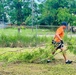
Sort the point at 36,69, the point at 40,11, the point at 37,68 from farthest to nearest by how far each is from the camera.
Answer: the point at 40,11 < the point at 37,68 < the point at 36,69

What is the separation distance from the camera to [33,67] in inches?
440

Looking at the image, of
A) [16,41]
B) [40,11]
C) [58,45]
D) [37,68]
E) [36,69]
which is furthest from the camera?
[40,11]

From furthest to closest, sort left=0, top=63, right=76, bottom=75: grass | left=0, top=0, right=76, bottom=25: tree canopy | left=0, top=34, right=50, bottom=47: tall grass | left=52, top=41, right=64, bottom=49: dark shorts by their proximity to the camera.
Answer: left=0, top=0, right=76, bottom=25: tree canopy → left=0, top=34, right=50, bottom=47: tall grass → left=52, top=41, right=64, bottom=49: dark shorts → left=0, top=63, right=76, bottom=75: grass

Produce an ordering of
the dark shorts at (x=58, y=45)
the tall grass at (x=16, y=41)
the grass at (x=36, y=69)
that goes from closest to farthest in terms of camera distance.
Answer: the grass at (x=36, y=69) → the dark shorts at (x=58, y=45) → the tall grass at (x=16, y=41)

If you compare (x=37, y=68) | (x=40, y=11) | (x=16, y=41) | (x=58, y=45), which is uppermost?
(x=58, y=45)

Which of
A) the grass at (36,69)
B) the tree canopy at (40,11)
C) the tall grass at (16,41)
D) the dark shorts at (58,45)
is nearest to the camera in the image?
the grass at (36,69)

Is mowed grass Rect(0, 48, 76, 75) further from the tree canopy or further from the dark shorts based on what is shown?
the tree canopy

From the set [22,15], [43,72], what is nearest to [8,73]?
[43,72]

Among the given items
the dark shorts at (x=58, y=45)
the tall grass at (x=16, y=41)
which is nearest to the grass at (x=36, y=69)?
the dark shorts at (x=58, y=45)

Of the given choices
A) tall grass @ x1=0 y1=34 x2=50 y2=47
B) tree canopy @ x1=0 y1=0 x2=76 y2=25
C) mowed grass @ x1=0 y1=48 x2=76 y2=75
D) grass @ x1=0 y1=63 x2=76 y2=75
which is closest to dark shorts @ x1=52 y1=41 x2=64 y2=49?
mowed grass @ x1=0 y1=48 x2=76 y2=75

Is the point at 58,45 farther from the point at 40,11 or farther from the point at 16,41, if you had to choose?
the point at 40,11

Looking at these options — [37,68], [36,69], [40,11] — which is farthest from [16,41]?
[40,11]

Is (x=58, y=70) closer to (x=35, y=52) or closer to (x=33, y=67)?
(x=33, y=67)

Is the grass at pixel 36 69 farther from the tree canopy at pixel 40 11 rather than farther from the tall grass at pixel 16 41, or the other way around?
the tree canopy at pixel 40 11
